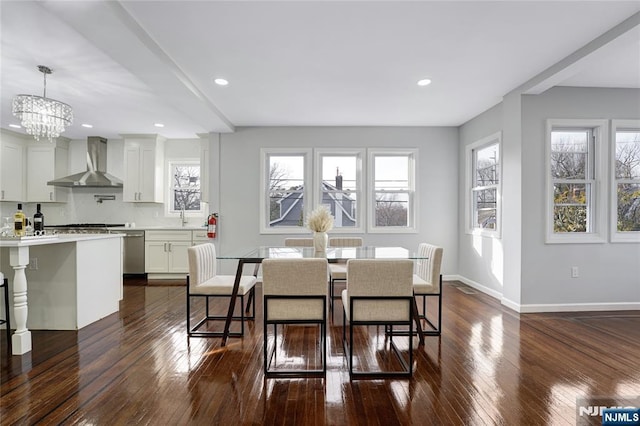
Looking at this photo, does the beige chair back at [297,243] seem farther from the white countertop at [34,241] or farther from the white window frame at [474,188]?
the white window frame at [474,188]

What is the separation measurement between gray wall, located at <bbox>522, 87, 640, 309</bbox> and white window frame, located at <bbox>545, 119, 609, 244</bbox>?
6cm

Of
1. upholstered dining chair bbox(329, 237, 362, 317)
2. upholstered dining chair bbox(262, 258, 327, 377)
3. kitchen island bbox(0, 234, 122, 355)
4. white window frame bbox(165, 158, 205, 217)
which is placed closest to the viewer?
upholstered dining chair bbox(262, 258, 327, 377)

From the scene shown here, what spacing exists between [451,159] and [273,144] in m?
3.07

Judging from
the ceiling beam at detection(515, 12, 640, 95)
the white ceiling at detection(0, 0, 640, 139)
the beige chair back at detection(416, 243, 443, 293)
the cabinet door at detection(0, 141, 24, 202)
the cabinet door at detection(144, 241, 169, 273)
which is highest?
the white ceiling at detection(0, 0, 640, 139)

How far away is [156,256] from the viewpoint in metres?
5.82

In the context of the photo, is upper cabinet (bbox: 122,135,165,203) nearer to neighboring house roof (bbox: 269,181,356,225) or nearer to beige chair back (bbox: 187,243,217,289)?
neighboring house roof (bbox: 269,181,356,225)

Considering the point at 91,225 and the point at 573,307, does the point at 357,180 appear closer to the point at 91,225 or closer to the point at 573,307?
the point at 573,307

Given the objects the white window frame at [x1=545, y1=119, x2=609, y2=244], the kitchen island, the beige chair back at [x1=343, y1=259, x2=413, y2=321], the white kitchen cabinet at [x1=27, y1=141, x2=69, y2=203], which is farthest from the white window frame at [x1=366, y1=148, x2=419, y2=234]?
the white kitchen cabinet at [x1=27, y1=141, x2=69, y2=203]

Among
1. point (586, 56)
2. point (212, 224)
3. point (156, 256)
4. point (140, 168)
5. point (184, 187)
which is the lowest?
point (156, 256)

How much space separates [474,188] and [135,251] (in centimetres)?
596

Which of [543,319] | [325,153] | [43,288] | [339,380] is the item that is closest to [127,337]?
[43,288]

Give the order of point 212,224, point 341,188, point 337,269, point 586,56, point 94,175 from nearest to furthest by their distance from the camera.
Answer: point 586,56
point 337,269
point 212,224
point 341,188
point 94,175

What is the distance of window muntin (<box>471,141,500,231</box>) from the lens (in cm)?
463

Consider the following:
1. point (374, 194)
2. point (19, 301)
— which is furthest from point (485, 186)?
point (19, 301)
